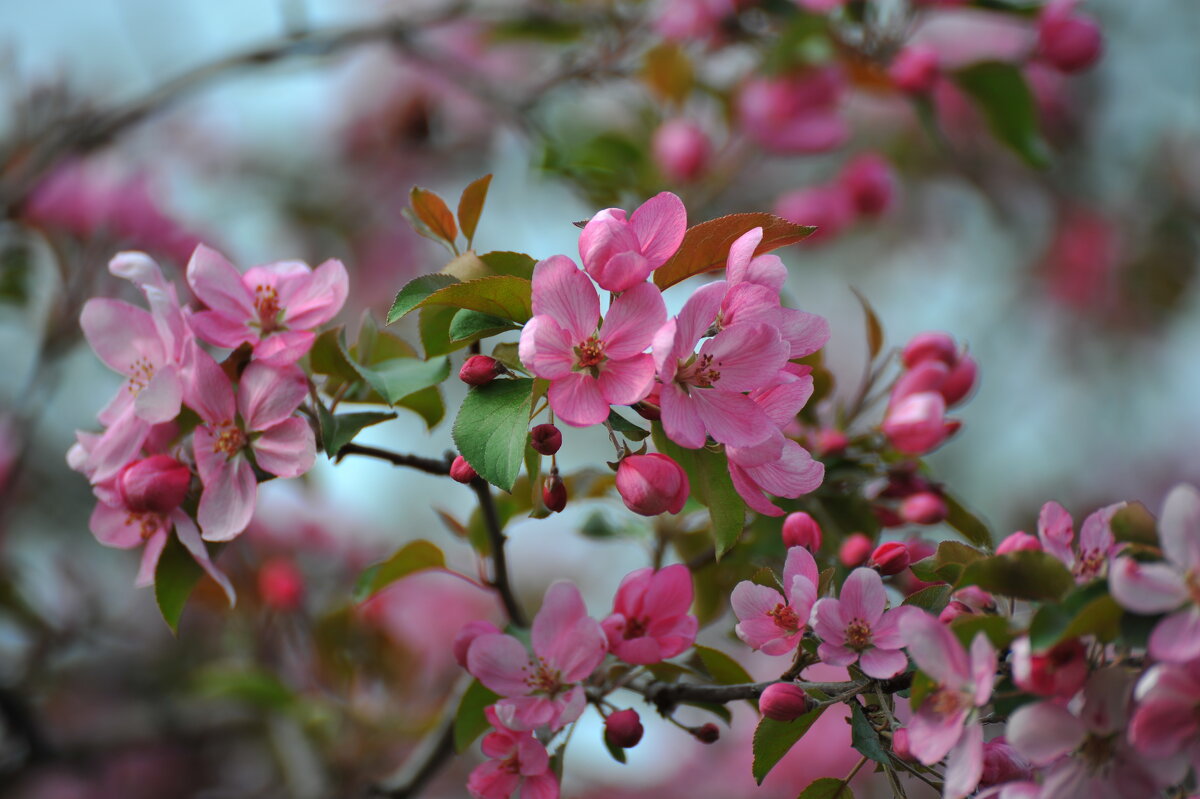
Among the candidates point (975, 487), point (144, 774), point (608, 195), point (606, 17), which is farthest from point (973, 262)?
point (144, 774)

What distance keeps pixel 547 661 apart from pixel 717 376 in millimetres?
300

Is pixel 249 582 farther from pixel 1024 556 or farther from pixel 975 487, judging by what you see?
pixel 975 487

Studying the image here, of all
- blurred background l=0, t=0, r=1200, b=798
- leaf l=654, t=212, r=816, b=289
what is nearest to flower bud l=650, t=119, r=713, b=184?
blurred background l=0, t=0, r=1200, b=798

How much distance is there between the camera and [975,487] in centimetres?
357

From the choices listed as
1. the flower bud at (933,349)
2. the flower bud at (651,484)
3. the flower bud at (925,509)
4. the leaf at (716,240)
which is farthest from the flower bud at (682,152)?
the flower bud at (651,484)

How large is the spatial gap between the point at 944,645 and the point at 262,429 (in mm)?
567

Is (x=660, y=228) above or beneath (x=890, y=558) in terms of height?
above

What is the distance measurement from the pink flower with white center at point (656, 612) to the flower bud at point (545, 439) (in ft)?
0.65

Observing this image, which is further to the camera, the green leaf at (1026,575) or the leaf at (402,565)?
the leaf at (402,565)

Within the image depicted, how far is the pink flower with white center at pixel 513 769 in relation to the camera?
80cm

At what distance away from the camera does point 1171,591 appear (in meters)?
0.59

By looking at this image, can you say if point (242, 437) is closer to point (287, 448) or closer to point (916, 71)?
point (287, 448)

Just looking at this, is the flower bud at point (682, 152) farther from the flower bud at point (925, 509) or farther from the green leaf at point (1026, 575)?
the green leaf at point (1026, 575)

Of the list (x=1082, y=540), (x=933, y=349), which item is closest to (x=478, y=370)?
(x=1082, y=540)
